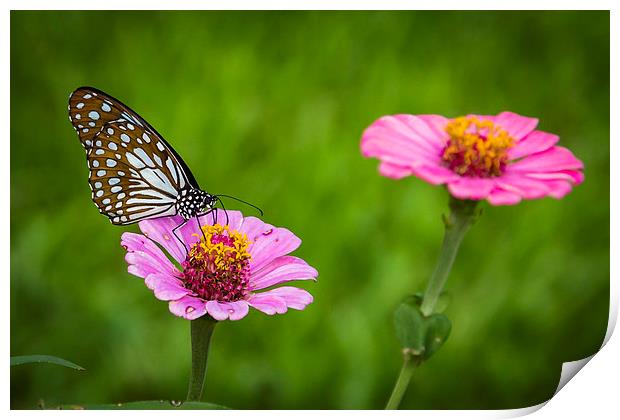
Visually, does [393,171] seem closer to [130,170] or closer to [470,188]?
[470,188]

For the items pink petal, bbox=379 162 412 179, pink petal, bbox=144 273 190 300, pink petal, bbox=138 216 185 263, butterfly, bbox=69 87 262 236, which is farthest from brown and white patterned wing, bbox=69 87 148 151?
pink petal, bbox=379 162 412 179

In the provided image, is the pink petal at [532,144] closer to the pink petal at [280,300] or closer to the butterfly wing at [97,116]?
the pink petal at [280,300]

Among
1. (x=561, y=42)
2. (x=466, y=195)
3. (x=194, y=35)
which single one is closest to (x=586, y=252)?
(x=561, y=42)

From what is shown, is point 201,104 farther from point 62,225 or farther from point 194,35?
point 62,225

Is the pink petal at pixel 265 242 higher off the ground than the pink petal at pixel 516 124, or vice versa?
the pink petal at pixel 516 124

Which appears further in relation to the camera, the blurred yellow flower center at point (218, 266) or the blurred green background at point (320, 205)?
the blurred green background at point (320, 205)

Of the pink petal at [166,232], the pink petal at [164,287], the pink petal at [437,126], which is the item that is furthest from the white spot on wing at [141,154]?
the pink petal at [437,126]
